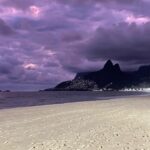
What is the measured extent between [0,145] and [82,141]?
12.2ft

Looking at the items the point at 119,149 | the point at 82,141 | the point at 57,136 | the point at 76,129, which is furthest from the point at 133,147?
the point at 76,129

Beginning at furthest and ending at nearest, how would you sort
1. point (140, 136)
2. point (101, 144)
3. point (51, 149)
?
point (140, 136), point (101, 144), point (51, 149)

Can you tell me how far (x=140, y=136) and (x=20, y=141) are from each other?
19.5 feet

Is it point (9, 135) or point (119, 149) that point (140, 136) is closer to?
point (119, 149)

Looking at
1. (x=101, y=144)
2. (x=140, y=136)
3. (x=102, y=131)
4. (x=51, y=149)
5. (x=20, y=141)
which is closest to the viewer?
(x=51, y=149)

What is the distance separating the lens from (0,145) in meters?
15.7

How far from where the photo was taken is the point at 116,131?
66.0ft

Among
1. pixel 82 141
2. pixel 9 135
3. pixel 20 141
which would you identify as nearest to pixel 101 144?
pixel 82 141

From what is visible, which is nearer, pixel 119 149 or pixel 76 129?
pixel 119 149

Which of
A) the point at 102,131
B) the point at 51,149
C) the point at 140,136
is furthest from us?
the point at 102,131

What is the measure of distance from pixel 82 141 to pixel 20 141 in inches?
114

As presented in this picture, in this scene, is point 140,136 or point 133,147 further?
point 140,136

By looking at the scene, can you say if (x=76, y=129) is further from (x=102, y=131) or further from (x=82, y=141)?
(x=82, y=141)

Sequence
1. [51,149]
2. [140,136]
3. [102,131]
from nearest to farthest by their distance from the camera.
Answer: [51,149], [140,136], [102,131]
